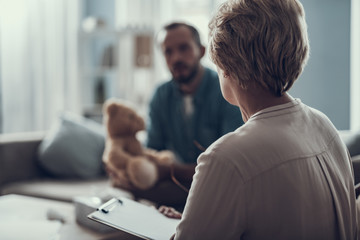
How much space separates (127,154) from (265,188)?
3.95ft

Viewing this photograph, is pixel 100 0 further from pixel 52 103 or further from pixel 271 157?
pixel 271 157

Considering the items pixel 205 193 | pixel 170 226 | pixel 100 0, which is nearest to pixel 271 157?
pixel 205 193

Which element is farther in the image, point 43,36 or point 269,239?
point 43,36

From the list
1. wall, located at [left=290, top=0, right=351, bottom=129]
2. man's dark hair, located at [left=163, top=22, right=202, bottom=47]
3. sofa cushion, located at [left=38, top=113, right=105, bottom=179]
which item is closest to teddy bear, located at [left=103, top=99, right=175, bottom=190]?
man's dark hair, located at [left=163, top=22, right=202, bottom=47]

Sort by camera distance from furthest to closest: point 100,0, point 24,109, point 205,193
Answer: point 100,0 → point 24,109 → point 205,193

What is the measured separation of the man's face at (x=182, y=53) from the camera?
6.17ft

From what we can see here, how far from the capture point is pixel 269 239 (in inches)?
26.1

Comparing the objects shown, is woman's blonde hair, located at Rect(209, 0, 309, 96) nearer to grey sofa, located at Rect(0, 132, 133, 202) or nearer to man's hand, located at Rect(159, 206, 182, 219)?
man's hand, located at Rect(159, 206, 182, 219)

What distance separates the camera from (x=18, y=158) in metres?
2.37

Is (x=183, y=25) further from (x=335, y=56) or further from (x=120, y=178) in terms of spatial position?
(x=335, y=56)

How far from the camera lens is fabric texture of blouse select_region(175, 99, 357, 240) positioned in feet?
2.06

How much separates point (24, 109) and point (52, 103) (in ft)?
0.84

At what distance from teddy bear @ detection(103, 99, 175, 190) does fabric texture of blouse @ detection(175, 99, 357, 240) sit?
1.06 m

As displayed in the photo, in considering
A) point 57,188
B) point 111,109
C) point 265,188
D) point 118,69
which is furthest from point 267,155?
point 118,69
